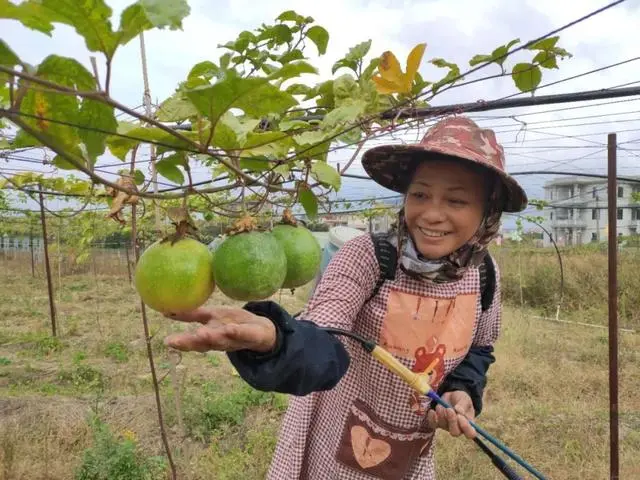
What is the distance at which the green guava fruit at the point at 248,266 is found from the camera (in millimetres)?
805

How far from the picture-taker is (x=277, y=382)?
0.90 meters

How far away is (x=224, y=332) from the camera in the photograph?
29.2 inches

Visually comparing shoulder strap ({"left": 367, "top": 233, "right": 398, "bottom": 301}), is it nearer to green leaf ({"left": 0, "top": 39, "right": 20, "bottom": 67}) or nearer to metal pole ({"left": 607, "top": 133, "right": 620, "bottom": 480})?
green leaf ({"left": 0, "top": 39, "right": 20, "bottom": 67})

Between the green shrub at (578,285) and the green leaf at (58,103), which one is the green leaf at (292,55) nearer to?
the green leaf at (58,103)

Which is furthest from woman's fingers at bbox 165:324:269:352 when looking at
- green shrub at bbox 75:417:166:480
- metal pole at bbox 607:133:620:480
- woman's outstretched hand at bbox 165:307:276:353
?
green shrub at bbox 75:417:166:480

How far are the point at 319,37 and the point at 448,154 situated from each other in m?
0.38

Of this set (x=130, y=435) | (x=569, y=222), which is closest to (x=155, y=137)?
(x=130, y=435)

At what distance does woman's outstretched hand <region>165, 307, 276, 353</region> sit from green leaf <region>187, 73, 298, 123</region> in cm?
27

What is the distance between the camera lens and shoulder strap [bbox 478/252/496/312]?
1.63m

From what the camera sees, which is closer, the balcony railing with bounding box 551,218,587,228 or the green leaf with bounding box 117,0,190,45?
the green leaf with bounding box 117,0,190,45

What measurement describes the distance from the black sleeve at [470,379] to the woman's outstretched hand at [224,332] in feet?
3.04

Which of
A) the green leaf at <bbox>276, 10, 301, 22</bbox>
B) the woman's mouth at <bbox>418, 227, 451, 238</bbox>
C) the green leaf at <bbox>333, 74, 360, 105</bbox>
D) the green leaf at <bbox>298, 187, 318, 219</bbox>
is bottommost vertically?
the woman's mouth at <bbox>418, 227, 451, 238</bbox>

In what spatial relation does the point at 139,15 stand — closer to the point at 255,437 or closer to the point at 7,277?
the point at 255,437

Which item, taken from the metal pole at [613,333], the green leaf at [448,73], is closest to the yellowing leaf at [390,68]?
the green leaf at [448,73]
